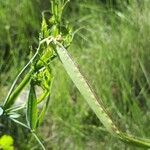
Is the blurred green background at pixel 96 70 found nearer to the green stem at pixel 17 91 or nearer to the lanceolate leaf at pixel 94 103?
the green stem at pixel 17 91

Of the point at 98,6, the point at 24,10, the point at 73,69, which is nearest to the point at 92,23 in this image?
the point at 98,6

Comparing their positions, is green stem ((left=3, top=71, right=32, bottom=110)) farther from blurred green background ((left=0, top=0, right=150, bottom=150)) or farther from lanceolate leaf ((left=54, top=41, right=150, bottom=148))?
blurred green background ((left=0, top=0, right=150, bottom=150))

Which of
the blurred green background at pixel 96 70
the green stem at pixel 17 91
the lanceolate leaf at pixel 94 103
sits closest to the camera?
the lanceolate leaf at pixel 94 103

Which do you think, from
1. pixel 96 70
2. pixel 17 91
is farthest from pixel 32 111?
pixel 96 70

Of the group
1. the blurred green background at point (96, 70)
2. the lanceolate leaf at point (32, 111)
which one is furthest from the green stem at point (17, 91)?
the blurred green background at point (96, 70)

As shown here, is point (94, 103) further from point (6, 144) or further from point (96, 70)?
point (96, 70)

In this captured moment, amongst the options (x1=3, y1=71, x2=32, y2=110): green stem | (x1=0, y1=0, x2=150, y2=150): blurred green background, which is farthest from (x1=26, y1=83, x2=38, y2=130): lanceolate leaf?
(x1=0, y1=0, x2=150, y2=150): blurred green background

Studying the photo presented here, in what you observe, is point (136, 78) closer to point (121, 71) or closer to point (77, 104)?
point (121, 71)
